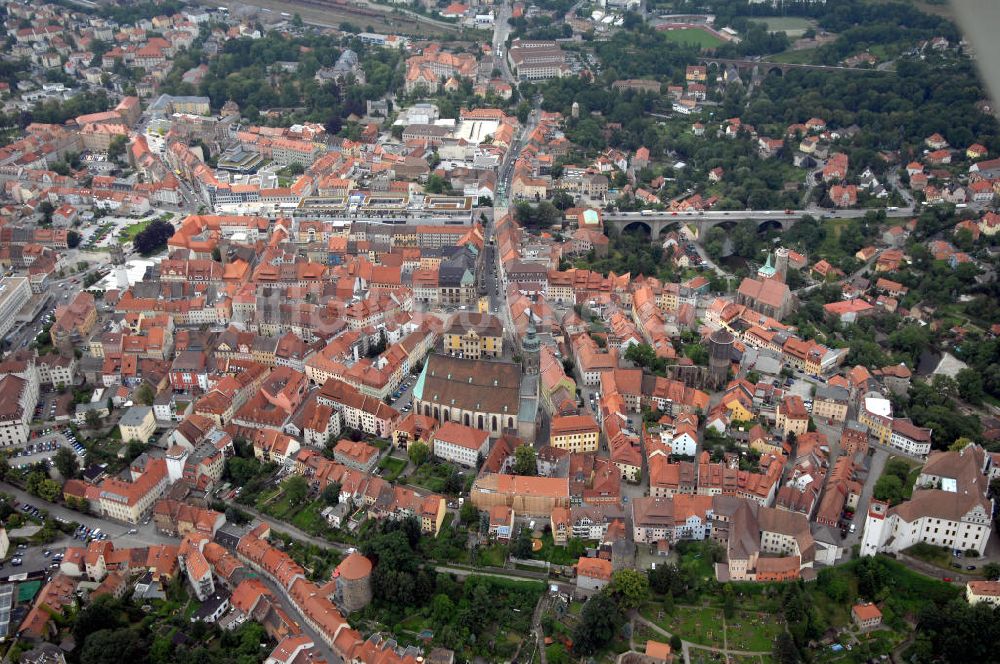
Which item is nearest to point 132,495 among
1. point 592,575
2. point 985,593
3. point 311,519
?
point 311,519

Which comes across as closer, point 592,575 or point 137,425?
point 592,575

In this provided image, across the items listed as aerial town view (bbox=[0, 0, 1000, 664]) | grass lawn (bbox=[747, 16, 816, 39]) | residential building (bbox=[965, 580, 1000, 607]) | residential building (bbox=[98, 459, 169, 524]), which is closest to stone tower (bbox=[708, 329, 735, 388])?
aerial town view (bbox=[0, 0, 1000, 664])

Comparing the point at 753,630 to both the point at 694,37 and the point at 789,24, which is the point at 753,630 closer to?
the point at 694,37

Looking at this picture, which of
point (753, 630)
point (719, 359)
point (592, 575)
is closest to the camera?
point (753, 630)

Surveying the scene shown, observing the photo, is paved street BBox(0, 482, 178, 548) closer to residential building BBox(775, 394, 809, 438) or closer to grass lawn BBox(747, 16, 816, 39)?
residential building BBox(775, 394, 809, 438)

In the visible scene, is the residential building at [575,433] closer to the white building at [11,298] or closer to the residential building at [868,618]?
the residential building at [868,618]

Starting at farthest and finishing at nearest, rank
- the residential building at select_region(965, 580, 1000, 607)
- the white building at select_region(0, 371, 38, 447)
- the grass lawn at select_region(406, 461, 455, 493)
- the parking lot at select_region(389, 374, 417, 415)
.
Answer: the parking lot at select_region(389, 374, 417, 415), the white building at select_region(0, 371, 38, 447), the grass lawn at select_region(406, 461, 455, 493), the residential building at select_region(965, 580, 1000, 607)

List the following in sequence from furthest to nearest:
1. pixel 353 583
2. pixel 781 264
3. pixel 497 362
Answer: pixel 781 264, pixel 497 362, pixel 353 583

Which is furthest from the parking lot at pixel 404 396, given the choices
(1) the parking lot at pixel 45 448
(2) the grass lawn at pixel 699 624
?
(2) the grass lawn at pixel 699 624
